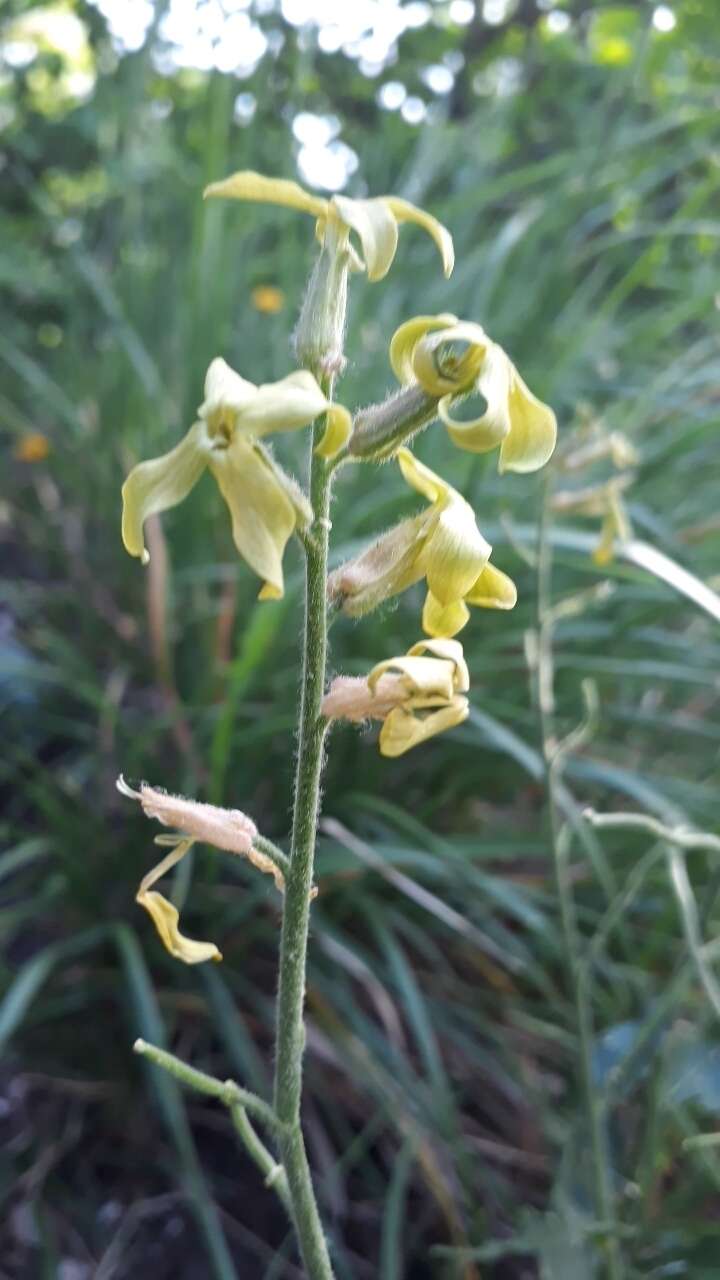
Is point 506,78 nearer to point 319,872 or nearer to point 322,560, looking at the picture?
point 319,872

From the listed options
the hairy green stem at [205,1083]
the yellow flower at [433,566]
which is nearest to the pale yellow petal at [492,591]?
the yellow flower at [433,566]

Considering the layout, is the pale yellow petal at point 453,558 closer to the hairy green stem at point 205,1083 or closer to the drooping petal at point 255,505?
the drooping petal at point 255,505

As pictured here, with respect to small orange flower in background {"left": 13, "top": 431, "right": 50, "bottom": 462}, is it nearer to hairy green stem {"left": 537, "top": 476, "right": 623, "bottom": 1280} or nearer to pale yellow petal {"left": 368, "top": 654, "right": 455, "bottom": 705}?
hairy green stem {"left": 537, "top": 476, "right": 623, "bottom": 1280}

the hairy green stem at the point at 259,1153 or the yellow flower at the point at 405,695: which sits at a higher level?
the yellow flower at the point at 405,695

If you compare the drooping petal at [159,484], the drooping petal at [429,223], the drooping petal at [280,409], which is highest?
→ the drooping petal at [429,223]

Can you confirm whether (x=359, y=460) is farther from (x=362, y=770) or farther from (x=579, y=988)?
(x=362, y=770)

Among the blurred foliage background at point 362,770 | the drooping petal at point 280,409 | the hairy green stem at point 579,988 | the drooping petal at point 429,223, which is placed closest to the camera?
the drooping petal at point 280,409

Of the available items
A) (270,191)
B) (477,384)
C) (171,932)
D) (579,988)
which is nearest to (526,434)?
(477,384)
